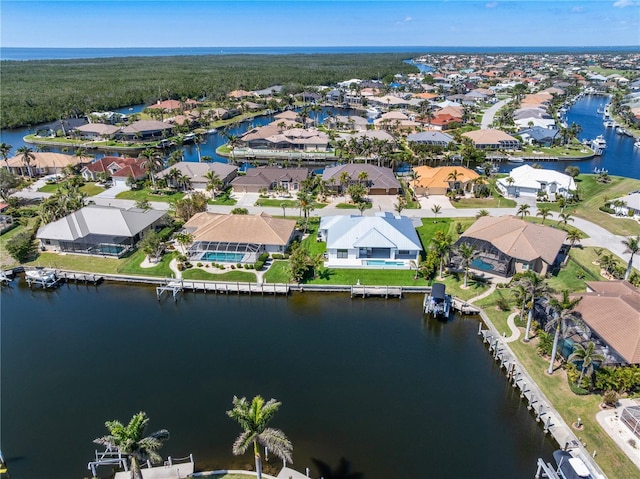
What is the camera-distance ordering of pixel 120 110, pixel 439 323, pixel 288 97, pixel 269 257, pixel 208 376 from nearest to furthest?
pixel 208 376 → pixel 439 323 → pixel 269 257 → pixel 120 110 → pixel 288 97

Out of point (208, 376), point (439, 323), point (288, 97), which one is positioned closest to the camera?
point (208, 376)

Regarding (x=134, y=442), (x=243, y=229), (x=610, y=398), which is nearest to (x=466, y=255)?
(x=610, y=398)

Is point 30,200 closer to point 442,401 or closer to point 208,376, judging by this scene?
point 208,376

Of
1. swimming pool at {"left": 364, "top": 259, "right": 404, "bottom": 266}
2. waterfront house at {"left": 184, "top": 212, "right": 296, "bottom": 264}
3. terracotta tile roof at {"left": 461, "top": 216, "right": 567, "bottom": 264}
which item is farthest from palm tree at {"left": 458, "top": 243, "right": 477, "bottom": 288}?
waterfront house at {"left": 184, "top": 212, "right": 296, "bottom": 264}

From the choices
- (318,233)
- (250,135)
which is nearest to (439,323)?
(318,233)

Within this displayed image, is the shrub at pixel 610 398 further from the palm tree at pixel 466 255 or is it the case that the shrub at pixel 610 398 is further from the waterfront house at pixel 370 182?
the waterfront house at pixel 370 182

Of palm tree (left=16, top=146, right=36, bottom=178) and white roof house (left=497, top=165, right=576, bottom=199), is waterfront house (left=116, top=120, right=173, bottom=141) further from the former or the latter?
white roof house (left=497, top=165, right=576, bottom=199)

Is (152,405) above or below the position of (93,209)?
below

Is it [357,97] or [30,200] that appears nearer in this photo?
[30,200]
